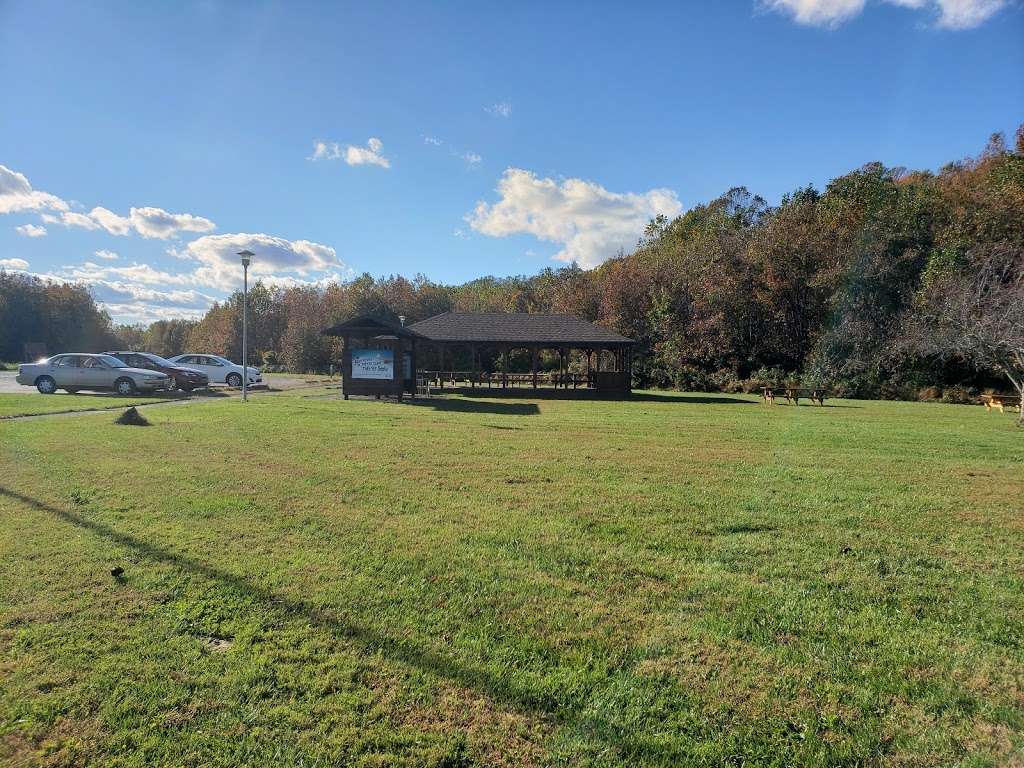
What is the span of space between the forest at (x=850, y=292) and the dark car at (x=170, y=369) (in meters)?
21.0

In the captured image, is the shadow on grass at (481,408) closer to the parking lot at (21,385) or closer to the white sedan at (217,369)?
the parking lot at (21,385)

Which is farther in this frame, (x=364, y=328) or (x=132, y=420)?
(x=364, y=328)

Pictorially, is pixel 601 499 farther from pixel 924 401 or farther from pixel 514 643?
pixel 924 401

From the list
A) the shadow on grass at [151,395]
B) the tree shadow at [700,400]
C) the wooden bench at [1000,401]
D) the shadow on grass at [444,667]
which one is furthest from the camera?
the tree shadow at [700,400]

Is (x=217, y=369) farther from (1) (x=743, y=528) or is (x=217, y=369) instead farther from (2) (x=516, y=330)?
(1) (x=743, y=528)

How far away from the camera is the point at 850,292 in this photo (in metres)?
27.4

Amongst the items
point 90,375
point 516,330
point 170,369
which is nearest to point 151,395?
point 90,375

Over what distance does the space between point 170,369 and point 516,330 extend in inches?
550

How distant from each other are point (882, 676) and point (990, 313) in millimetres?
20746

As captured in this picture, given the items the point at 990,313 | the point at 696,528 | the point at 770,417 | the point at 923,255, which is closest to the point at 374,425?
the point at 696,528

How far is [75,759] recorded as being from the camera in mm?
2152

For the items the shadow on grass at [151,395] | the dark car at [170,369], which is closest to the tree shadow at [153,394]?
the shadow on grass at [151,395]

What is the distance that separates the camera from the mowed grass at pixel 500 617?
7.61ft

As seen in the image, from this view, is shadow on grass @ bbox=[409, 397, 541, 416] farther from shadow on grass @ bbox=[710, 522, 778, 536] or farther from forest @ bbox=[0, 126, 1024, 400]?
forest @ bbox=[0, 126, 1024, 400]
